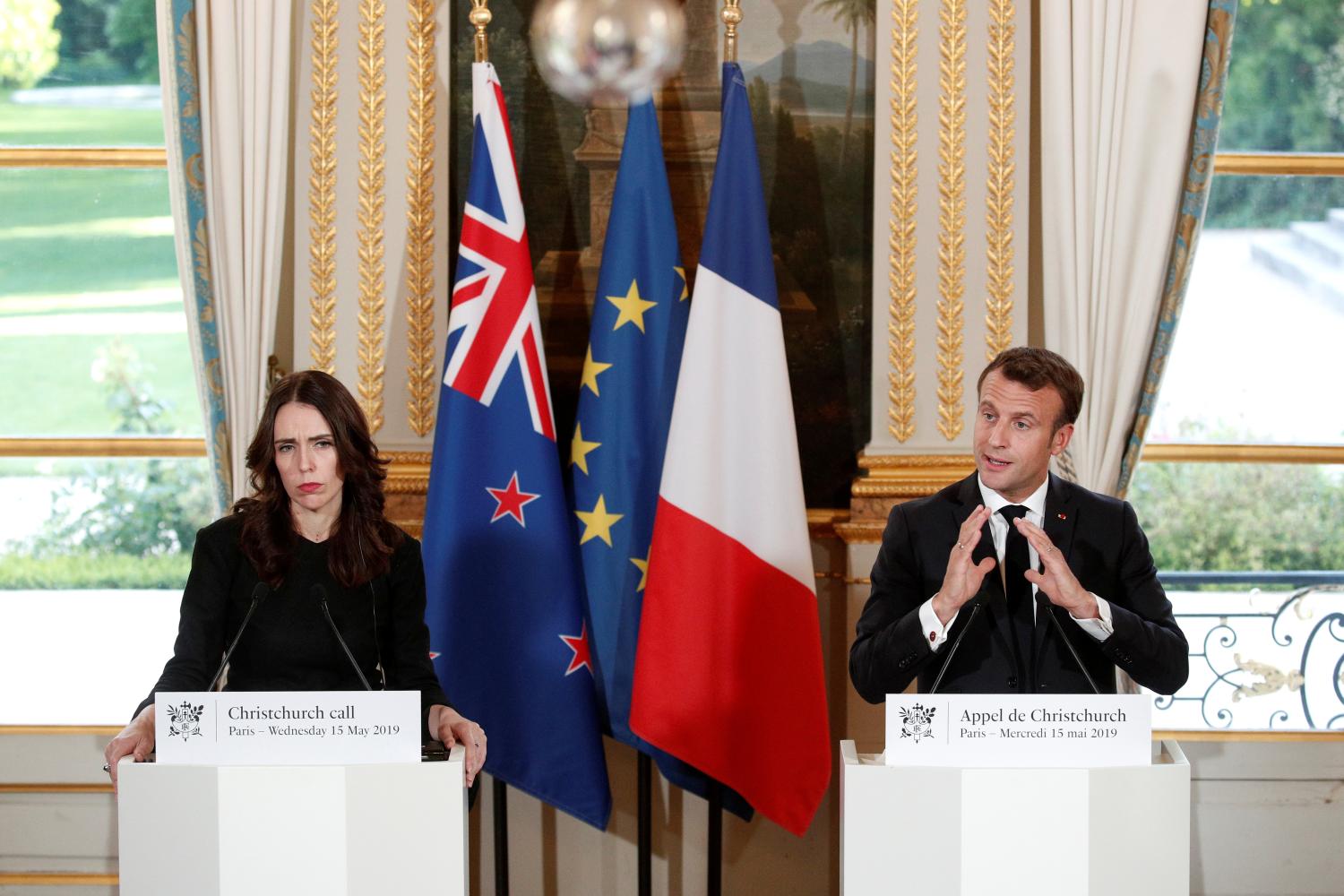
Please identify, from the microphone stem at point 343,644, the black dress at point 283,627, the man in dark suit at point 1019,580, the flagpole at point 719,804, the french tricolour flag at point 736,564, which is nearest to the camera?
the microphone stem at point 343,644

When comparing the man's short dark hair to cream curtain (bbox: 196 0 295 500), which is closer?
the man's short dark hair

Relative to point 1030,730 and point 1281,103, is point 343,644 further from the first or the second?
point 1281,103

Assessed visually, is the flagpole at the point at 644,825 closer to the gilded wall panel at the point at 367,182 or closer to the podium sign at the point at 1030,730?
the gilded wall panel at the point at 367,182

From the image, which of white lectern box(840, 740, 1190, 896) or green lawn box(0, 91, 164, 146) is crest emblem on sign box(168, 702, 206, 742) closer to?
white lectern box(840, 740, 1190, 896)

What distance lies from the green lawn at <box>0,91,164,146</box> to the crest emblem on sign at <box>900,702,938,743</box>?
2.72 meters

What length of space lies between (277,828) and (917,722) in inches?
38.3

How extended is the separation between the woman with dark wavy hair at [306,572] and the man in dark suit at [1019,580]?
2.62ft

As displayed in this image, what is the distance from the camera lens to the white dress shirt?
2.29 meters

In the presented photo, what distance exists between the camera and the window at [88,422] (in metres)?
3.78

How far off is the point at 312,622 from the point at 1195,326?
8.19 feet

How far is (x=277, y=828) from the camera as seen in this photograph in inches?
81.7

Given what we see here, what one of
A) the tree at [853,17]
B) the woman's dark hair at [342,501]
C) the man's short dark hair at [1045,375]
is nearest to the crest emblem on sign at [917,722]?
the man's short dark hair at [1045,375]

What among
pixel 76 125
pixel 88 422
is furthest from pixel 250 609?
pixel 76 125

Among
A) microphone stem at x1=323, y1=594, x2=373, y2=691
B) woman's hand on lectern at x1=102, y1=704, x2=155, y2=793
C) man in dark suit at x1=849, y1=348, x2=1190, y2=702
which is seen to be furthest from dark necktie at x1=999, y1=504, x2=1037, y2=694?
woman's hand on lectern at x1=102, y1=704, x2=155, y2=793
